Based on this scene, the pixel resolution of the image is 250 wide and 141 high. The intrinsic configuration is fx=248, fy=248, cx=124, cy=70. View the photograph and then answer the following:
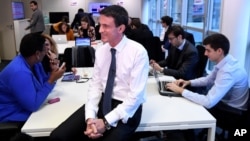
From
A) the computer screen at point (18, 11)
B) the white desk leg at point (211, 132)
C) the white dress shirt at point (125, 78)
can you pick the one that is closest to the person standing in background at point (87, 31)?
A: the computer screen at point (18, 11)

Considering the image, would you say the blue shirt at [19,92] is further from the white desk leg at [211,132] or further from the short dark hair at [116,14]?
the white desk leg at [211,132]

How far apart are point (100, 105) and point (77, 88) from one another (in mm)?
566

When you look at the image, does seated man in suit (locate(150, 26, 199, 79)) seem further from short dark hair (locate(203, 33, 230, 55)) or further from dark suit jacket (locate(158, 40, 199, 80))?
short dark hair (locate(203, 33, 230, 55))

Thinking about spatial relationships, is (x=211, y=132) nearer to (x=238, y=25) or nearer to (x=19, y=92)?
(x=19, y=92)

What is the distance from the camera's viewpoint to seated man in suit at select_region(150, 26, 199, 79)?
2.72m

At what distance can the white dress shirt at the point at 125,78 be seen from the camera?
144 cm

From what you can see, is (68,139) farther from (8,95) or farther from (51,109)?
(8,95)

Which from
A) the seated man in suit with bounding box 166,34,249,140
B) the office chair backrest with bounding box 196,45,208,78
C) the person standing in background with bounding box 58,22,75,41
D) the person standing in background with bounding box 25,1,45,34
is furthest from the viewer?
the person standing in background with bounding box 25,1,45,34

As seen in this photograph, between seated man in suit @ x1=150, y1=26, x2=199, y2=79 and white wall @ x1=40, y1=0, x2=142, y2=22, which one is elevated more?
white wall @ x1=40, y1=0, x2=142, y2=22

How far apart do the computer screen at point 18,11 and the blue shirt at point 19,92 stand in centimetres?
617

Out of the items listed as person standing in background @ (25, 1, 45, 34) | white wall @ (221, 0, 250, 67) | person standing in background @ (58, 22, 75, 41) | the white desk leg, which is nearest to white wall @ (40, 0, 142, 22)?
person standing in background @ (25, 1, 45, 34)

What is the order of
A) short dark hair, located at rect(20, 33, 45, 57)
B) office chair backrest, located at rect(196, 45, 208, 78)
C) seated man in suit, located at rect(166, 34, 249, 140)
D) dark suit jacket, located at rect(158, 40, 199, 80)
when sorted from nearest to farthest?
short dark hair, located at rect(20, 33, 45, 57) < seated man in suit, located at rect(166, 34, 249, 140) < dark suit jacket, located at rect(158, 40, 199, 80) < office chair backrest, located at rect(196, 45, 208, 78)

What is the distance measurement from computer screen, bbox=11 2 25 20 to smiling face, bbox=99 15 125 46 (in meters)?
6.51

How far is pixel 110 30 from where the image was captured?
147 centimetres
